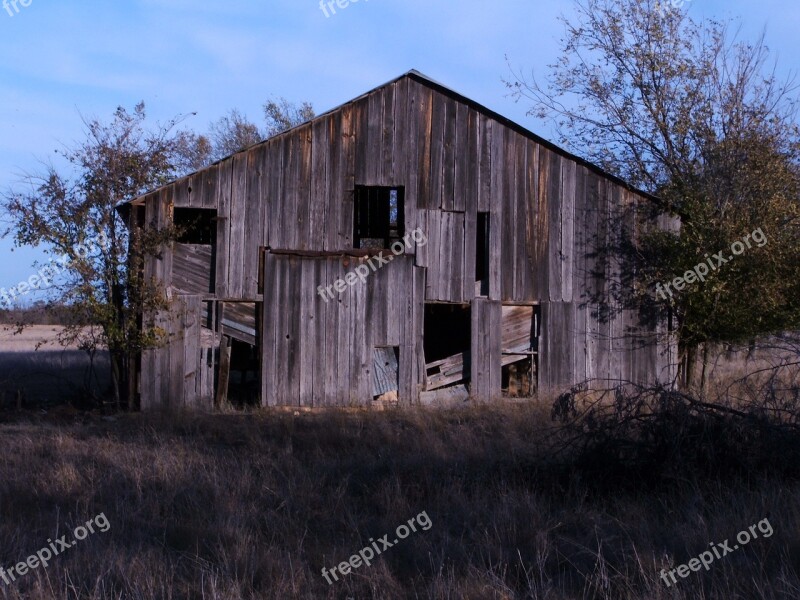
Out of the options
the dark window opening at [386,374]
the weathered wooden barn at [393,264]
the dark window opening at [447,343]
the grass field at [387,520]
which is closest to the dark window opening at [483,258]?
the weathered wooden barn at [393,264]

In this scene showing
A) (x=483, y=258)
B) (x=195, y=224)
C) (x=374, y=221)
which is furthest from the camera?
(x=374, y=221)

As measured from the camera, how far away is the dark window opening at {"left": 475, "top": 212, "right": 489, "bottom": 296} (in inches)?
659

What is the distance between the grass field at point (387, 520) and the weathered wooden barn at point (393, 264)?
4.50 meters

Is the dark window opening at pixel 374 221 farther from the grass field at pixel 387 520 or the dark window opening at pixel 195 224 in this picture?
the grass field at pixel 387 520

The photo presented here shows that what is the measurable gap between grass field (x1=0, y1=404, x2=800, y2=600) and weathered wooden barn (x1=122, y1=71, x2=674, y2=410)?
4.50m

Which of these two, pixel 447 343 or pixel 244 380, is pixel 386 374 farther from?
pixel 244 380

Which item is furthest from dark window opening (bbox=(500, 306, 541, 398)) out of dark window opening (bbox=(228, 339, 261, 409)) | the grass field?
the grass field

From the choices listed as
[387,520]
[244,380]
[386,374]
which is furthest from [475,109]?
[387,520]

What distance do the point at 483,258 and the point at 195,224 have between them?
5777 mm

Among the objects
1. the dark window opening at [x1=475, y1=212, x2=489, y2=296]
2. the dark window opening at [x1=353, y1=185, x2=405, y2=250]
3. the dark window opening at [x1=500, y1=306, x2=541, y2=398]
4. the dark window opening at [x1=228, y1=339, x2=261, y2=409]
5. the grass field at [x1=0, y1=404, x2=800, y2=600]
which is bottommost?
the grass field at [x1=0, y1=404, x2=800, y2=600]

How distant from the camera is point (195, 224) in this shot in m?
15.9

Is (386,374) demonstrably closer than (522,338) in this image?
Yes

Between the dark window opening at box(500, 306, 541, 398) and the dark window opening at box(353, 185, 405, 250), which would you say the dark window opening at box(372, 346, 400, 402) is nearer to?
the dark window opening at box(500, 306, 541, 398)

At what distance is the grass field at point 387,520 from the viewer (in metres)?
5.93
